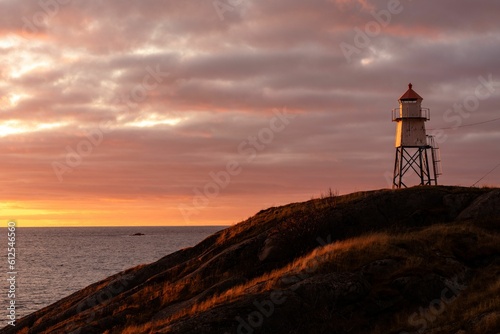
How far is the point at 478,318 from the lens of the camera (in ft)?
63.3

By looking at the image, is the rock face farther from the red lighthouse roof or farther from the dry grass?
the red lighthouse roof

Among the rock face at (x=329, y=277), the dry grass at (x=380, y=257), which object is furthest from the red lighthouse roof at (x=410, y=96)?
the dry grass at (x=380, y=257)

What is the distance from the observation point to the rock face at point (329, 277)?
20922 mm

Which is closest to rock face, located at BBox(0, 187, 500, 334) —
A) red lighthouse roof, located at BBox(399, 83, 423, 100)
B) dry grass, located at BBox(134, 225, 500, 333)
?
dry grass, located at BBox(134, 225, 500, 333)

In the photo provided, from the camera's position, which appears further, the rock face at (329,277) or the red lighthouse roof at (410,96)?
the red lighthouse roof at (410,96)

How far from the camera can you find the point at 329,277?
2253 centimetres

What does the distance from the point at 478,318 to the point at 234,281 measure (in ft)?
39.2

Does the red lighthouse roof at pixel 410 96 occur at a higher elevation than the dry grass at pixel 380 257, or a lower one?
higher

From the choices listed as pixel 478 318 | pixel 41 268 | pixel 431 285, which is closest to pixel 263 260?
pixel 431 285

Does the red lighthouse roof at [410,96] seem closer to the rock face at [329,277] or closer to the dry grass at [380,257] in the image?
the rock face at [329,277]

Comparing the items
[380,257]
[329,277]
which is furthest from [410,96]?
[329,277]

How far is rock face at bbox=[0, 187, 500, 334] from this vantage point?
68.6 ft

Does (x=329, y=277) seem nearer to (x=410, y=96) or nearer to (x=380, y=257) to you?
(x=380, y=257)

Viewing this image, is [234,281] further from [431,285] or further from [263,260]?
[431,285]
